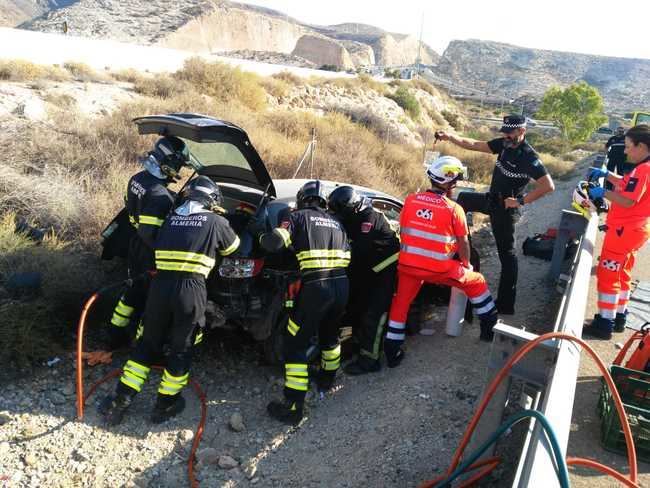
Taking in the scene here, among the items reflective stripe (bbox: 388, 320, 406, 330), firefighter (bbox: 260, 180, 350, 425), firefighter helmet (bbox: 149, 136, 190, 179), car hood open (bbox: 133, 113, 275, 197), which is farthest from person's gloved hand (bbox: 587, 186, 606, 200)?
firefighter helmet (bbox: 149, 136, 190, 179)

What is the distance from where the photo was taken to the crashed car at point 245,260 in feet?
12.6

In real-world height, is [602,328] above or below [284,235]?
below

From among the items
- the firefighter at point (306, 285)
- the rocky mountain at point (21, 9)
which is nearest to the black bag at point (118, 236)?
the firefighter at point (306, 285)

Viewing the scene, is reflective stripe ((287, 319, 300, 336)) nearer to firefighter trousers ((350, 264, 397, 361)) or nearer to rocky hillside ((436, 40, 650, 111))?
firefighter trousers ((350, 264, 397, 361))

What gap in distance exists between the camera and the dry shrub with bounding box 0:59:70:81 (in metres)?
12.5

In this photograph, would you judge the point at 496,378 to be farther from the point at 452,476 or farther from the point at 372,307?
the point at 372,307

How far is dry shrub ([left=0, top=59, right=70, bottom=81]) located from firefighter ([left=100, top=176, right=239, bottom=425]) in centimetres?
1179

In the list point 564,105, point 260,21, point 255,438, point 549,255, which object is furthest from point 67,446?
point 260,21

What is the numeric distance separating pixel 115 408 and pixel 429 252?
2.71 metres

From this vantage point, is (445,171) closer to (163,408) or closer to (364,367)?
(364,367)

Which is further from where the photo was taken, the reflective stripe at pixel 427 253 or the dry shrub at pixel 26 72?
the dry shrub at pixel 26 72

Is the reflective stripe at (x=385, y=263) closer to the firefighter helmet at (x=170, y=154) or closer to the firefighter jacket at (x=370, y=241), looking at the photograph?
the firefighter jacket at (x=370, y=241)

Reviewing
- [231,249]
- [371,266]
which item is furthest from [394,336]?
[231,249]

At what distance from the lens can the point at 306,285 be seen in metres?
3.76
